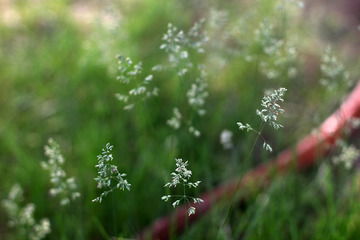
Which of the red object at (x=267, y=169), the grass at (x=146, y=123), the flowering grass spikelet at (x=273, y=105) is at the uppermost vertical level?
the grass at (x=146, y=123)

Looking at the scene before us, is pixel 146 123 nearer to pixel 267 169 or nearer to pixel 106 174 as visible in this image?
pixel 267 169

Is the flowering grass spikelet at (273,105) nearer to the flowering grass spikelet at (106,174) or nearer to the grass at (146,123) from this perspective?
the flowering grass spikelet at (106,174)

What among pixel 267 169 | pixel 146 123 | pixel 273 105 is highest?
pixel 146 123

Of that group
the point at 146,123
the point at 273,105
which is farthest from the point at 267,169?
the point at 273,105

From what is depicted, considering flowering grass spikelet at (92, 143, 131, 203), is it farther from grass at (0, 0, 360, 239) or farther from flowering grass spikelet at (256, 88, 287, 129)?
grass at (0, 0, 360, 239)

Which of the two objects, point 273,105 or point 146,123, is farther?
point 146,123

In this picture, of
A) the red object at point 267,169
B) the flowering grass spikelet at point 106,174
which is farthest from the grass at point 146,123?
the flowering grass spikelet at point 106,174

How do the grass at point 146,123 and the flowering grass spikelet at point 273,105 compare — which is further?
the grass at point 146,123

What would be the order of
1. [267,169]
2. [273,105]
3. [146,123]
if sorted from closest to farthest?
1. [273,105]
2. [267,169]
3. [146,123]
